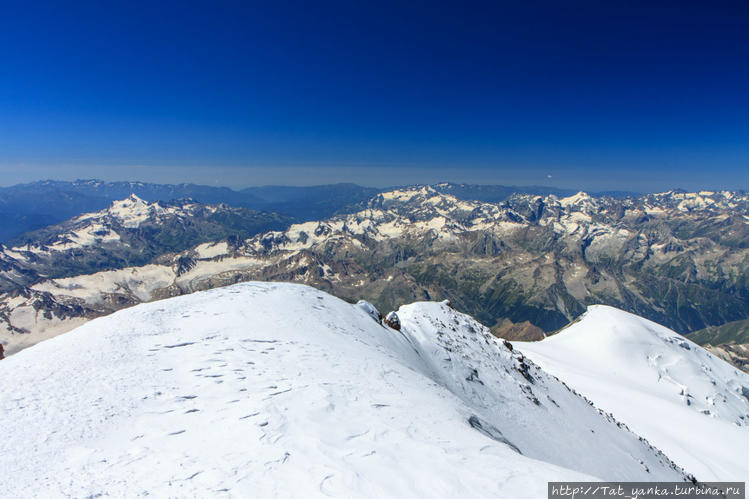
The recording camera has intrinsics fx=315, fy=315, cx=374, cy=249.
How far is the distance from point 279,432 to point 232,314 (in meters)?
13.1

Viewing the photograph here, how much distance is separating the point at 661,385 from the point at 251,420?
233 ft

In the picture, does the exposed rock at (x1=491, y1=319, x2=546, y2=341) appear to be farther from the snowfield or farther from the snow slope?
the snowfield

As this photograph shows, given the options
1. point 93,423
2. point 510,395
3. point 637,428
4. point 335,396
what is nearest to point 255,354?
point 335,396

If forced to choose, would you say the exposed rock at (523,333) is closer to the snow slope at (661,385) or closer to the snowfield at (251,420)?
the snow slope at (661,385)

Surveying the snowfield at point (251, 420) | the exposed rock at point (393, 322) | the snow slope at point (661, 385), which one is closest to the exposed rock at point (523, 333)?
the snow slope at point (661, 385)

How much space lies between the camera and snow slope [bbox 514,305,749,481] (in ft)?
114

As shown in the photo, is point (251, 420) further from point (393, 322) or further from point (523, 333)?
point (523, 333)

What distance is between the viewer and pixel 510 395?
25828 mm

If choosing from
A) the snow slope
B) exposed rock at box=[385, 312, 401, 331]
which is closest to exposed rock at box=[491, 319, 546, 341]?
the snow slope

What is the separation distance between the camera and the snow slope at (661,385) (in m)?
34.8

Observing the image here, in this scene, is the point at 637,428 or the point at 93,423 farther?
the point at 637,428

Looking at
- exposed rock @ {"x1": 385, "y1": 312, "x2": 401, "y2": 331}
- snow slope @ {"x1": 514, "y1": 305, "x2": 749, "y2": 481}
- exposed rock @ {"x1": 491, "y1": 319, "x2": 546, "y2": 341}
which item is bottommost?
exposed rock @ {"x1": 491, "y1": 319, "x2": 546, "y2": 341}

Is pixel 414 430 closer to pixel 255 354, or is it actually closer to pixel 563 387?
pixel 255 354

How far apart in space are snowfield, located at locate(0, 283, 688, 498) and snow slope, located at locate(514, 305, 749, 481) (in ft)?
57.6
